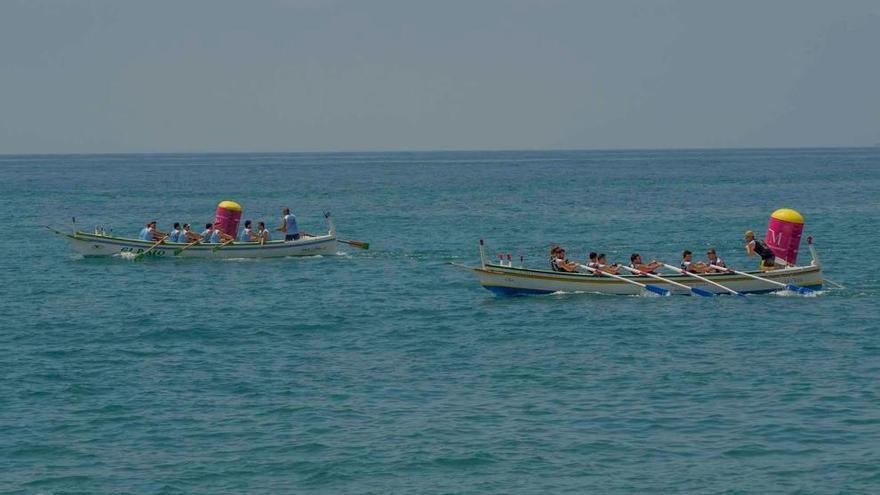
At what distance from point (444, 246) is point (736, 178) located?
330 ft

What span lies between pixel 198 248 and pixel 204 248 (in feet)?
0.96

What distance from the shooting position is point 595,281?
4300 cm

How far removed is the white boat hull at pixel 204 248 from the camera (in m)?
56.8

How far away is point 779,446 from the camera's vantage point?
2445 cm

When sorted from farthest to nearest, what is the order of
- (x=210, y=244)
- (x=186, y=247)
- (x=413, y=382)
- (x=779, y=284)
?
1. (x=186, y=247)
2. (x=210, y=244)
3. (x=779, y=284)
4. (x=413, y=382)

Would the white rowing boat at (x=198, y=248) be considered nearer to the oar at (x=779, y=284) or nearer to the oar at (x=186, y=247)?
the oar at (x=186, y=247)

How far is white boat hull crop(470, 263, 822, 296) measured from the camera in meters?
42.7

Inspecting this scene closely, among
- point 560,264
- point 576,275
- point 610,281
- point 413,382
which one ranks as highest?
point 560,264

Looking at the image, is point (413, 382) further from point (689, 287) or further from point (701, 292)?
point (701, 292)

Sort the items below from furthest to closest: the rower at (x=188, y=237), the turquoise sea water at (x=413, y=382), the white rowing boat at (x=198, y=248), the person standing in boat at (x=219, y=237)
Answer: the rower at (x=188, y=237), the person standing in boat at (x=219, y=237), the white rowing boat at (x=198, y=248), the turquoise sea water at (x=413, y=382)

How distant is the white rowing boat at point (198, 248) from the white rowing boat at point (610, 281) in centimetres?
1519

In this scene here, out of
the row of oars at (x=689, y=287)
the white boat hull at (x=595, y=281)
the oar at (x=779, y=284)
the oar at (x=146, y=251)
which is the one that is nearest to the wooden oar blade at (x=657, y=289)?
the row of oars at (x=689, y=287)

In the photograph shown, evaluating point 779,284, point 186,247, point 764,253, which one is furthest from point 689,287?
point 186,247

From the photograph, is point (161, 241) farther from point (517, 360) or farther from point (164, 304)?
point (517, 360)
